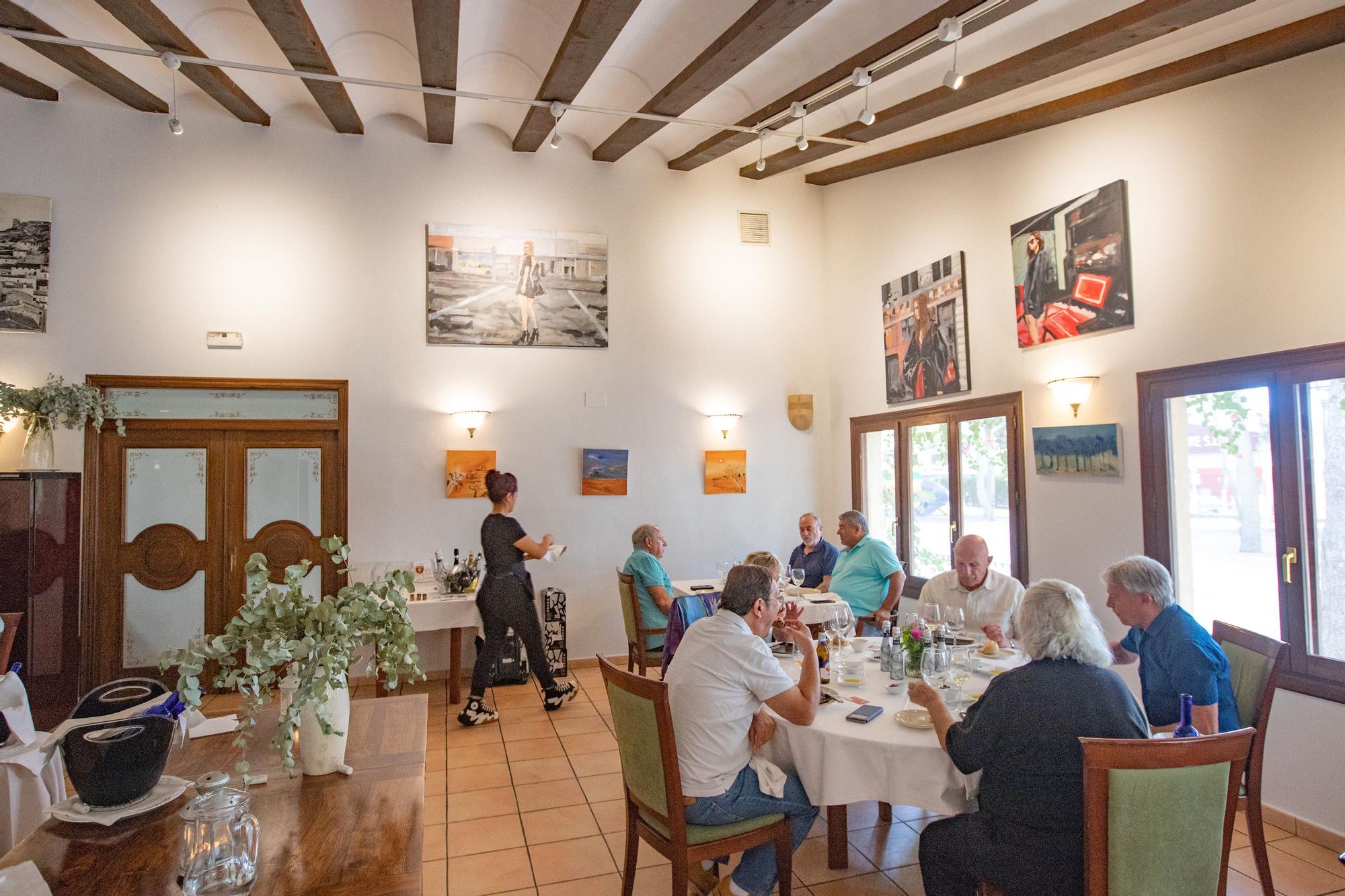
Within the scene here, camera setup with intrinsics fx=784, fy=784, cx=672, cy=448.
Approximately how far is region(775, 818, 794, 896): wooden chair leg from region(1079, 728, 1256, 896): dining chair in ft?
3.29

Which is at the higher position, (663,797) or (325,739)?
(325,739)


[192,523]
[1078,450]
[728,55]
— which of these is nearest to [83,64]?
[192,523]

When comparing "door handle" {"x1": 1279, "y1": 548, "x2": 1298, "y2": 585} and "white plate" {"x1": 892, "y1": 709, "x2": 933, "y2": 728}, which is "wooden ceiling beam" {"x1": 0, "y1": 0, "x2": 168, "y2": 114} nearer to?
"white plate" {"x1": 892, "y1": 709, "x2": 933, "y2": 728}

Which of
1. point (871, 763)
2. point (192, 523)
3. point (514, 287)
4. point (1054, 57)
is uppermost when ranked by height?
point (1054, 57)

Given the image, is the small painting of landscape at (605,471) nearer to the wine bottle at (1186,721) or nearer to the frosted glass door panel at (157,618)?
the frosted glass door panel at (157,618)

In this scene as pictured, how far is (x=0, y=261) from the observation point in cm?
599

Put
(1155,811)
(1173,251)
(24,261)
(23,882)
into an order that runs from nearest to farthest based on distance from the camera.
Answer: (23,882)
(1155,811)
(1173,251)
(24,261)

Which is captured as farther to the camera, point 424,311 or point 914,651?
point 424,311

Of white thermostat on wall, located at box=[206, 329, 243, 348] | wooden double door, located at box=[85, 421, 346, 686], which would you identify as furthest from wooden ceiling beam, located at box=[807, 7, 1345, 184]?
white thermostat on wall, located at box=[206, 329, 243, 348]

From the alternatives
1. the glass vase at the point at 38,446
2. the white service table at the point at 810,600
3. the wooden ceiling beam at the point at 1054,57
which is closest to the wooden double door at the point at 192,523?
the glass vase at the point at 38,446

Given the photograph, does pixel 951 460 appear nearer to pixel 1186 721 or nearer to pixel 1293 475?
pixel 1293 475

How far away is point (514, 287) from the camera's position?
7062 millimetres

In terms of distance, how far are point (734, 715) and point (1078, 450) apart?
3482mm

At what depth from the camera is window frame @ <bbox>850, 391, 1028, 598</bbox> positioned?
5621mm
